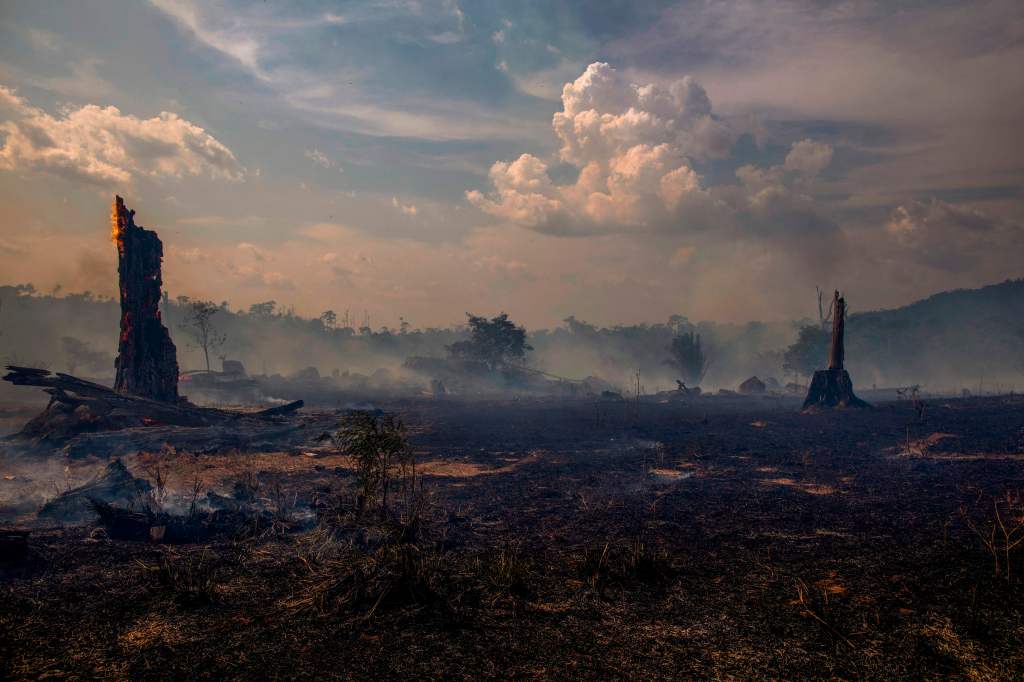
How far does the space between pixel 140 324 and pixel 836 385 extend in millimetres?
37796

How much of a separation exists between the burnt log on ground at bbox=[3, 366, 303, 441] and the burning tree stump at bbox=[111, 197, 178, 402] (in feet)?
9.01

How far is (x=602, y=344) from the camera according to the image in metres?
123

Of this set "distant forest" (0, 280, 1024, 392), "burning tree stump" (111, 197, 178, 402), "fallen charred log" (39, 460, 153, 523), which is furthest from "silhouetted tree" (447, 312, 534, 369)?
"fallen charred log" (39, 460, 153, 523)

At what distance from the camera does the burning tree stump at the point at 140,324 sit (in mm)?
25500

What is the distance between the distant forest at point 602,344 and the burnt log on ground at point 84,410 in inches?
2039

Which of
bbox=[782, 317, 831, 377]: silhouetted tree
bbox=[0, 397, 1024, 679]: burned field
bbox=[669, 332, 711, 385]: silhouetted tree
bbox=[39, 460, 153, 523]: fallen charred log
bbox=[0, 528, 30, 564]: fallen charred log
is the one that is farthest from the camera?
bbox=[782, 317, 831, 377]: silhouetted tree

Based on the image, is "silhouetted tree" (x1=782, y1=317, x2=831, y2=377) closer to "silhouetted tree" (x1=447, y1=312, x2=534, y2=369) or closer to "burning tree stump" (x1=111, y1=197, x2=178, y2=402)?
"silhouetted tree" (x1=447, y1=312, x2=534, y2=369)

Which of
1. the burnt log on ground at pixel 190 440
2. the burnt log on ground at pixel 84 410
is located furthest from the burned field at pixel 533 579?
the burnt log on ground at pixel 84 410

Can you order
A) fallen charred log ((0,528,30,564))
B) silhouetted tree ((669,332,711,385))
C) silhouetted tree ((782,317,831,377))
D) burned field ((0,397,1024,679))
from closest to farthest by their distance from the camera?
burned field ((0,397,1024,679))
fallen charred log ((0,528,30,564))
silhouetted tree ((669,332,711,385))
silhouetted tree ((782,317,831,377))

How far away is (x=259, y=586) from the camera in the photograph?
8109 millimetres

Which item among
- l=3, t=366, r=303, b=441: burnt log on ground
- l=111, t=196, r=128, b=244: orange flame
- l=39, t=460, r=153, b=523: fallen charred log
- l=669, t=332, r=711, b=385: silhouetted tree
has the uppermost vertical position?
l=111, t=196, r=128, b=244: orange flame

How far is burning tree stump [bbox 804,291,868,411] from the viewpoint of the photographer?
3334 centimetres

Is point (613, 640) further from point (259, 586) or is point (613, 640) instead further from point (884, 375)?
point (884, 375)

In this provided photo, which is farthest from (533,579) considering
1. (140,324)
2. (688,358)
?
(688,358)
